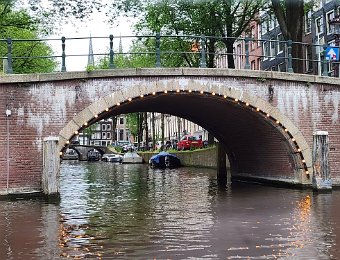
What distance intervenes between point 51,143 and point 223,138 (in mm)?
9867

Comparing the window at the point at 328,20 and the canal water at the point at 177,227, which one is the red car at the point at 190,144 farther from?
the canal water at the point at 177,227

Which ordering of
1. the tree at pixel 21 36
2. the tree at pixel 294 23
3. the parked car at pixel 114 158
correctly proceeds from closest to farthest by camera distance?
1. the tree at pixel 294 23
2. the tree at pixel 21 36
3. the parked car at pixel 114 158

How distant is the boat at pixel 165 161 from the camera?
43841 millimetres

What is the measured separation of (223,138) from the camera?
81.0 feet

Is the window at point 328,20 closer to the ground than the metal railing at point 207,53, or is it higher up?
higher up

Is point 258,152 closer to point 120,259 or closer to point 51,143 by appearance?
point 51,143

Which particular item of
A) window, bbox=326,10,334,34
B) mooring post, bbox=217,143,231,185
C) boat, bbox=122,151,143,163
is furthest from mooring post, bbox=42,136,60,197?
boat, bbox=122,151,143,163

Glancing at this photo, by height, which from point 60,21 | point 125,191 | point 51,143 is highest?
point 60,21

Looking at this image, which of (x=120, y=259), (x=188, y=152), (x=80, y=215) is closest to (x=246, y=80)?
(x=80, y=215)

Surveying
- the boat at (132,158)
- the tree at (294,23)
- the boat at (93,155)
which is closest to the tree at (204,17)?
the tree at (294,23)

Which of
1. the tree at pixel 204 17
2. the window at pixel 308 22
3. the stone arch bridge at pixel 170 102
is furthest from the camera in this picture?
the window at pixel 308 22

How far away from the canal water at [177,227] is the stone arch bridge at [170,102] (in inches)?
55.3

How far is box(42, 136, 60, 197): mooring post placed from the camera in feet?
54.1

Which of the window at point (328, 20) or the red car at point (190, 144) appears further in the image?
the red car at point (190, 144)
